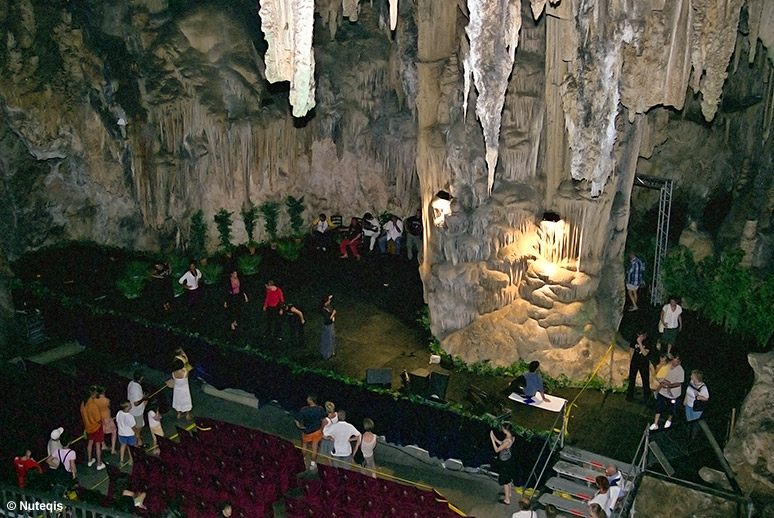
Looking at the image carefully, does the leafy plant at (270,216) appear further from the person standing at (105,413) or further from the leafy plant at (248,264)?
the person standing at (105,413)

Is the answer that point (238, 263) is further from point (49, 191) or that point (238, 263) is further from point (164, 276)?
point (49, 191)

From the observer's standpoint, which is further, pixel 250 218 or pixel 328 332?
pixel 250 218

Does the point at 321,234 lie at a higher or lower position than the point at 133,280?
higher

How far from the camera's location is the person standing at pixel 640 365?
623 inches

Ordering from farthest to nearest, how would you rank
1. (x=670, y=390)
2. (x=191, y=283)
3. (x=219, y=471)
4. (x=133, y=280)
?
(x=133, y=280) < (x=191, y=283) < (x=670, y=390) < (x=219, y=471)

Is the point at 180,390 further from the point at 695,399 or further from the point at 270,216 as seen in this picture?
the point at 270,216

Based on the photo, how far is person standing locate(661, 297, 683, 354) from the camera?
17.0m

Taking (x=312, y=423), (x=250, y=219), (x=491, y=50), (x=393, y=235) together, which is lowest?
(x=312, y=423)

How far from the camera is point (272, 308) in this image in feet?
61.0

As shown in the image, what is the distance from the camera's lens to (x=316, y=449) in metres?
15.0

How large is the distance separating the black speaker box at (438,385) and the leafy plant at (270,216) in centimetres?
827

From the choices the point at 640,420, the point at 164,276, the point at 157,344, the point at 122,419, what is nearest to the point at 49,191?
the point at 164,276

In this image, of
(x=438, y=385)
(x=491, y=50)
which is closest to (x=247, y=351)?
(x=438, y=385)

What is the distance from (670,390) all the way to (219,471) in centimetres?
663
